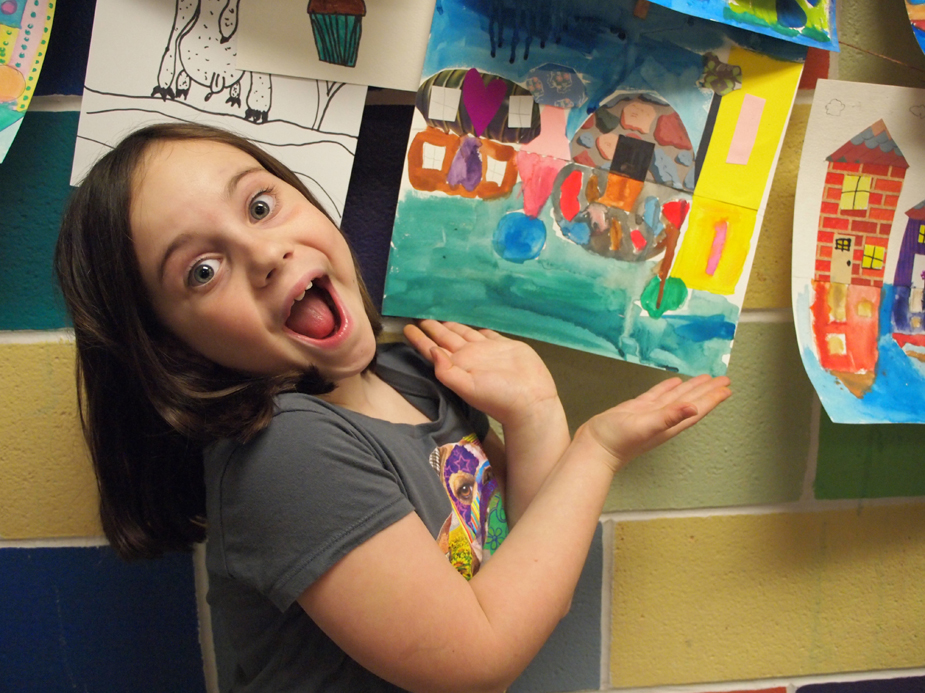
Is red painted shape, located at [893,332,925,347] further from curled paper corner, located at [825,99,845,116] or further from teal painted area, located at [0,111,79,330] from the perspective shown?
teal painted area, located at [0,111,79,330]

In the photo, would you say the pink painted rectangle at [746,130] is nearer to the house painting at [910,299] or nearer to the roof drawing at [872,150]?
the roof drawing at [872,150]

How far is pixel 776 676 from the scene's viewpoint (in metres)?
0.86

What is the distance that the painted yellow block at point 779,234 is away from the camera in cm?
73

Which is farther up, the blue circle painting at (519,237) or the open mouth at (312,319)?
the blue circle painting at (519,237)

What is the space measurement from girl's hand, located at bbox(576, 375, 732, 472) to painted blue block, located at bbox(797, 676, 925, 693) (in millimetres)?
462

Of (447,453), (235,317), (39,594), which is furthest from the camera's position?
(39,594)

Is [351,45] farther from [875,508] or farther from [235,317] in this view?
[875,508]

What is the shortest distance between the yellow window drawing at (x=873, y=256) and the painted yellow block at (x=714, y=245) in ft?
0.46

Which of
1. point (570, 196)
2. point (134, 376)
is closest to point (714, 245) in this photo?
point (570, 196)

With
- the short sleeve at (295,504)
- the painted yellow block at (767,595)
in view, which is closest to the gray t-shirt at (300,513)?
the short sleeve at (295,504)

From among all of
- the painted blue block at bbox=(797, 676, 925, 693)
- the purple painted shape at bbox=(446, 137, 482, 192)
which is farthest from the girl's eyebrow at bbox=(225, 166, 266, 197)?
the painted blue block at bbox=(797, 676, 925, 693)

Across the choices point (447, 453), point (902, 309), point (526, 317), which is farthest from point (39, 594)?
point (902, 309)

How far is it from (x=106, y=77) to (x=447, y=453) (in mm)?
515

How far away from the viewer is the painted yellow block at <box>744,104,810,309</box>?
2.39 feet
